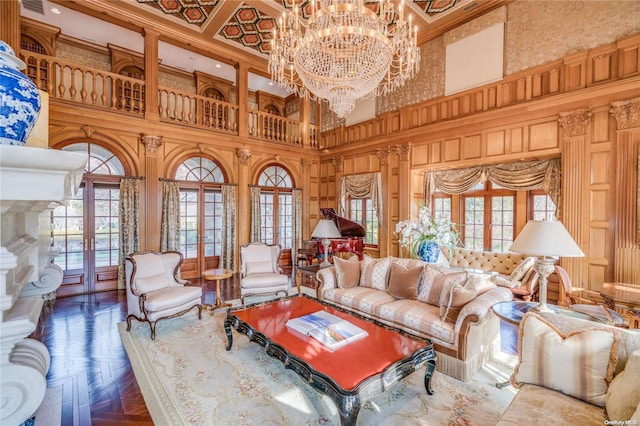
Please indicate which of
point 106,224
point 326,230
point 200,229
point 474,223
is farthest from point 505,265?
point 106,224

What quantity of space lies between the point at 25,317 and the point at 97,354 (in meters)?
3.32

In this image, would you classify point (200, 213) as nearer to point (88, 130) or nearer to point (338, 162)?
point (88, 130)

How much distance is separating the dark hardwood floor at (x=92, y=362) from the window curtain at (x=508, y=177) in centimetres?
250

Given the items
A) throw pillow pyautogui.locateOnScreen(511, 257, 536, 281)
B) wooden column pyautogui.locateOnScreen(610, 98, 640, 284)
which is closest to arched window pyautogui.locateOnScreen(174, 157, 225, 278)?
Answer: throw pillow pyautogui.locateOnScreen(511, 257, 536, 281)

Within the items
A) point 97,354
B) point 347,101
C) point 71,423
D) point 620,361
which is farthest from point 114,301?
point 620,361

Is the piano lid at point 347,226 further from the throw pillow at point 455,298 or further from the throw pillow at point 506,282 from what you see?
the throw pillow at point 455,298

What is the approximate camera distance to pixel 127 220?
5965 mm

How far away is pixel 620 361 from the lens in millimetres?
1732

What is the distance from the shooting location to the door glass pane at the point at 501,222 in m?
5.97

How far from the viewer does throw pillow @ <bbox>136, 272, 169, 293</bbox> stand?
155 inches

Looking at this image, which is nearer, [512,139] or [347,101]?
[347,101]

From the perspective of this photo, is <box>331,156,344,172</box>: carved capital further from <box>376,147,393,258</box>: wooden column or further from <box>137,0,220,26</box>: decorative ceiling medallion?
<box>137,0,220,26</box>: decorative ceiling medallion

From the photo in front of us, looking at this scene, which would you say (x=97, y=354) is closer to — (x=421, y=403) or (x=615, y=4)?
(x=421, y=403)

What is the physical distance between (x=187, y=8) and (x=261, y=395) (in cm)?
680
